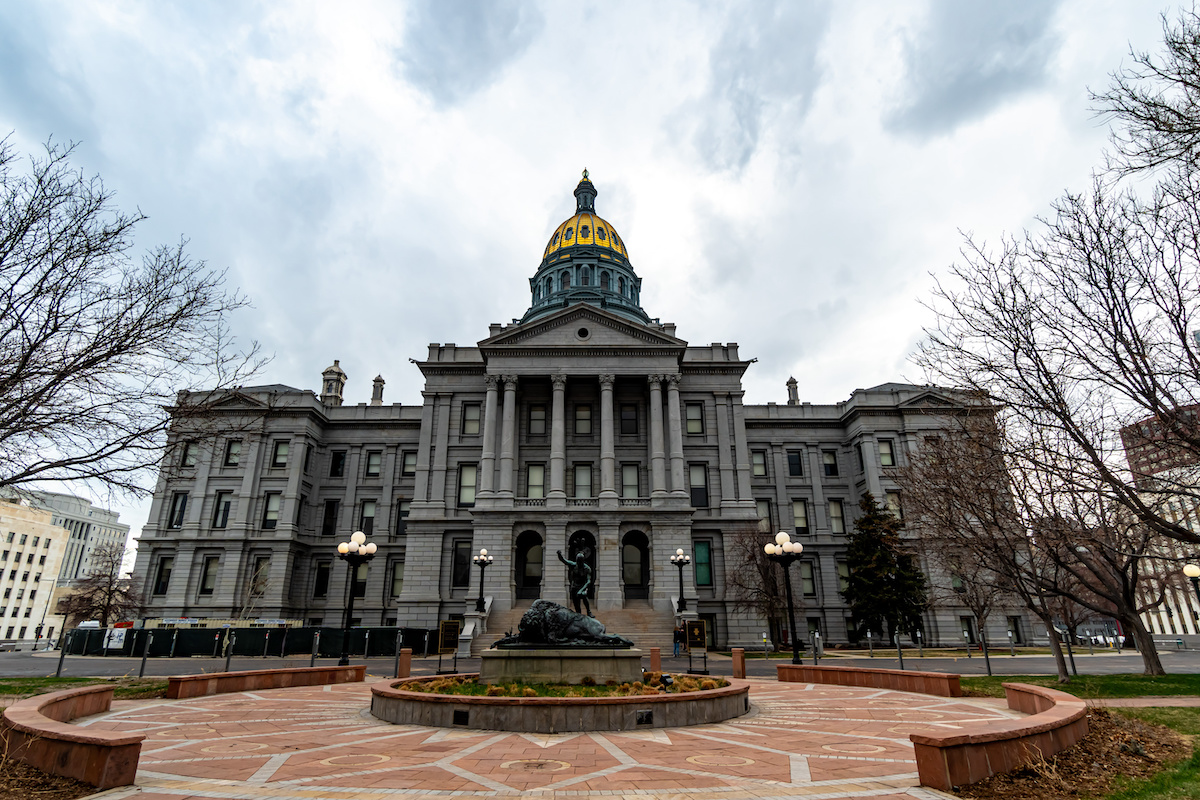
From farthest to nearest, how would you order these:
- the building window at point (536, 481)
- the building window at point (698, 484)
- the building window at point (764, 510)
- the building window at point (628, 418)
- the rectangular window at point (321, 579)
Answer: the building window at point (764, 510) → the rectangular window at point (321, 579) → the building window at point (628, 418) → the building window at point (698, 484) → the building window at point (536, 481)

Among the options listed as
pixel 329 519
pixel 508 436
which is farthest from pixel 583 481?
pixel 329 519

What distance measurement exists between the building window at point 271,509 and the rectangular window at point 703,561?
3116cm

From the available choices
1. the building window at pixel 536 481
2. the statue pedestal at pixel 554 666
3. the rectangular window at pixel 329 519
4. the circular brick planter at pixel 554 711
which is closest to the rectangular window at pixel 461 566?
the building window at pixel 536 481

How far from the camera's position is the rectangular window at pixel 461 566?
43.5 metres

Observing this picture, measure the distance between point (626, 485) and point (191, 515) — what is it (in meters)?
32.7

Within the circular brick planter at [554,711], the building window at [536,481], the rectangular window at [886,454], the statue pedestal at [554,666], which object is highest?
the rectangular window at [886,454]

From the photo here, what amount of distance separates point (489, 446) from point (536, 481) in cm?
416

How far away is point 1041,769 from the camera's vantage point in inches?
290

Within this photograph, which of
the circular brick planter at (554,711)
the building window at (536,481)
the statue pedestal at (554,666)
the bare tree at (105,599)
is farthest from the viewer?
the bare tree at (105,599)

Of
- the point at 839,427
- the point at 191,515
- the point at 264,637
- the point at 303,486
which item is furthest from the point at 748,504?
the point at 191,515

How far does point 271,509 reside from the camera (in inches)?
1965

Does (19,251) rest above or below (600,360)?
below

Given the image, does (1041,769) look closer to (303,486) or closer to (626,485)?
(626,485)

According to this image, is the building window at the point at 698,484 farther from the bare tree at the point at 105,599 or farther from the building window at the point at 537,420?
the bare tree at the point at 105,599
